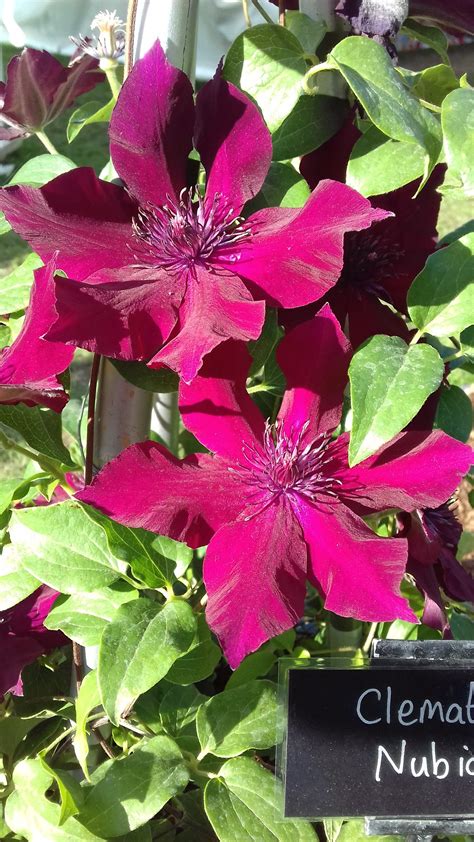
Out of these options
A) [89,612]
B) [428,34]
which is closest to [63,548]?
[89,612]

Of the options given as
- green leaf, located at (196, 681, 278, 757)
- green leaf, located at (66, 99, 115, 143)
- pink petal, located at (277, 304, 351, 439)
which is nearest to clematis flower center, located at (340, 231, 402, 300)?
pink petal, located at (277, 304, 351, 439)

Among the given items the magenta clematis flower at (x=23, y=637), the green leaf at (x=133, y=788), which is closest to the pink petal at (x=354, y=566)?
the green leaf at (x=133, y=788)

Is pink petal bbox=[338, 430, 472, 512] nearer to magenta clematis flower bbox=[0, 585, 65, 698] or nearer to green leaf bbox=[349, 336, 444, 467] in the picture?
green leaf bbox=[349, 336, 444, 467]

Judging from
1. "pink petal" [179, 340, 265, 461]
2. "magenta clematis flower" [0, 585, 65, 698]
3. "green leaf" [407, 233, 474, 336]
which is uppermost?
"green leaf" [407, 233, 474, 336]

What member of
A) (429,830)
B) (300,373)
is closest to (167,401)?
(300,373)

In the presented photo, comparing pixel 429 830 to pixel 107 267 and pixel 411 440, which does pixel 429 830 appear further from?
pixel 107 267
